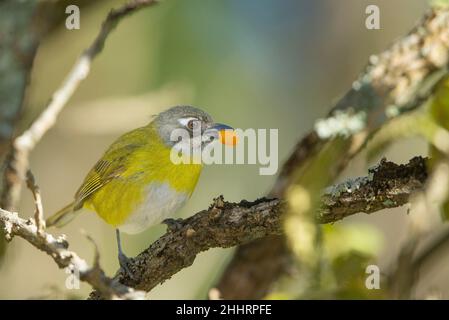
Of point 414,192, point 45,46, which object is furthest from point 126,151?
point 414,192

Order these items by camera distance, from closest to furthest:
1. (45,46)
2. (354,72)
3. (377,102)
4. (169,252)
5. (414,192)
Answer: (414,192), (169,252), (377,102), (45,46), (354,72)

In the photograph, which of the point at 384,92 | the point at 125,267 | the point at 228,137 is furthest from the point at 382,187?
the point at 228,137

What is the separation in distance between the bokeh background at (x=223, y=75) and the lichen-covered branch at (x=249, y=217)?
7.48 feet

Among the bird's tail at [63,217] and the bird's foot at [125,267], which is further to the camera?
the bird's tail at [63,217]

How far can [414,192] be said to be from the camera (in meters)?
2.75

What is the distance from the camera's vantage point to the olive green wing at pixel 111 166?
425cm

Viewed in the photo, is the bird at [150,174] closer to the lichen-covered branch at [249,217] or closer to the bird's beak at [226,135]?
the bird's beak at [226,135]

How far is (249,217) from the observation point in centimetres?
299

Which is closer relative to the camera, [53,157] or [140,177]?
[140,177]

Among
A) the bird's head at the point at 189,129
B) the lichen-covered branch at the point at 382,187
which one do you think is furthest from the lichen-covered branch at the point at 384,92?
the lichen-covered branch at the point at 382,187

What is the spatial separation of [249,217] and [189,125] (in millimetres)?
1371

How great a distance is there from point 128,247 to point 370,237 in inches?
96.4

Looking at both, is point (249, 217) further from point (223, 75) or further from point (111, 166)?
point (223, 75)

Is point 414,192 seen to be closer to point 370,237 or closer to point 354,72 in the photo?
point 370,237
